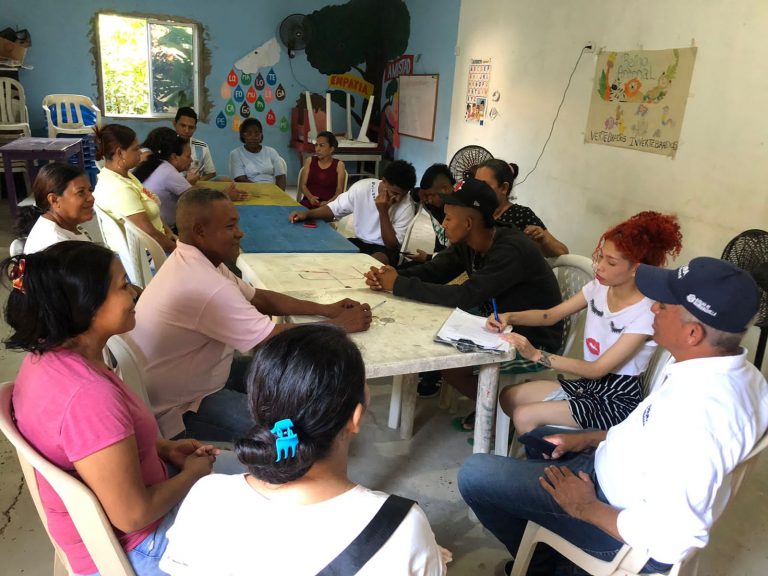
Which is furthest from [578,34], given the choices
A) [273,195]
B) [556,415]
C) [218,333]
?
[218,333]

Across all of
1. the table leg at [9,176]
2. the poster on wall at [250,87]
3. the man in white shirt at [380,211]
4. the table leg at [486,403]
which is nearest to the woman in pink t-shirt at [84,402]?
the table leg at [486,403]

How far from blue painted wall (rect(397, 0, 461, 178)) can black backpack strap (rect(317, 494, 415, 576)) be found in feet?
19.6

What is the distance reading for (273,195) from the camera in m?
4.21

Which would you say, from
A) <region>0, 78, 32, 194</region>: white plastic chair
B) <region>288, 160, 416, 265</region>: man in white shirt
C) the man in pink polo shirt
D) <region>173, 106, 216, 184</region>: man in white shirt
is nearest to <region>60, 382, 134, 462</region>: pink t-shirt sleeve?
the man in pink polo shirt

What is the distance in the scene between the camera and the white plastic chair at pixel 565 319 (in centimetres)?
215

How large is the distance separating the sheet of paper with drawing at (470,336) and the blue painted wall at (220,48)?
4854 millimetres

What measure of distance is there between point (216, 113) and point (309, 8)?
189cm

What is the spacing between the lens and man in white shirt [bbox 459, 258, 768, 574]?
3.57ft

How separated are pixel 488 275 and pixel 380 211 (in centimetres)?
146

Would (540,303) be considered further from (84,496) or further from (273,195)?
(273,195)

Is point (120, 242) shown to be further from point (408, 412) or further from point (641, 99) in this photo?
point (641, 99)

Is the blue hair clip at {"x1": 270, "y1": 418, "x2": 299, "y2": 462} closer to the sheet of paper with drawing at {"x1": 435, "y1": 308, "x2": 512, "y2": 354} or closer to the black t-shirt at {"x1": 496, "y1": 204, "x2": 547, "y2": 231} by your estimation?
the sheet of paper with drawing at {"x1": 435, "y1": 308, "x2": 512, "y2": 354}

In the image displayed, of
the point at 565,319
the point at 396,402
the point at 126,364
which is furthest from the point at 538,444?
the point at 126,364

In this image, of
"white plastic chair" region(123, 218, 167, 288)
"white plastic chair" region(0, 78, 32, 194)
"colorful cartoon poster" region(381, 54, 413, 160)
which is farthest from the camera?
"colorful cartoon poster" region(381, 54, 413, 160)
